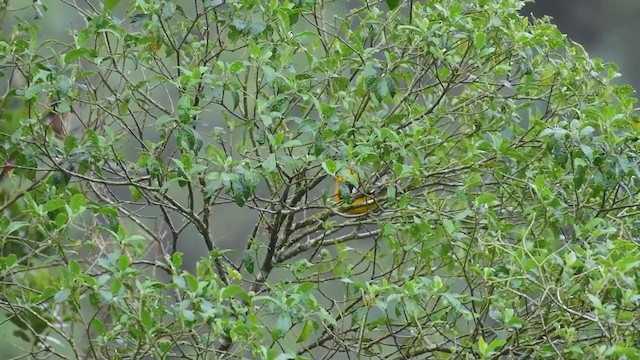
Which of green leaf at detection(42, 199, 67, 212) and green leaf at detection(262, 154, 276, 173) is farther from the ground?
green leaf at detection(262, 154, 276, 173)

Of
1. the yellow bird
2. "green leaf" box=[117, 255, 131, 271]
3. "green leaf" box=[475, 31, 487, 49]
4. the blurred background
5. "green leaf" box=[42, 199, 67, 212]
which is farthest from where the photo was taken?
the blurred background

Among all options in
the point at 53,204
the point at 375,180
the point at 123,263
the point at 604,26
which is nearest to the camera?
the point at 123,263

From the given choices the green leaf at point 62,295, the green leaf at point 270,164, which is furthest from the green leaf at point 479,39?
the green leaf at point 62,295

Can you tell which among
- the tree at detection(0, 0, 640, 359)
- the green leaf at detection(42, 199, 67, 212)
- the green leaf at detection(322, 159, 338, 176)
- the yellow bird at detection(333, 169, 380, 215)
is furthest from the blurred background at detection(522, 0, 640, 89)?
the green leaf at detection(42, 199, 67, 212)

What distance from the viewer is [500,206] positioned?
311 cm

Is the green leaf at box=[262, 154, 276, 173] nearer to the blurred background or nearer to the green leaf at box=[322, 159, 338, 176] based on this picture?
the green leaf at box=[322, 159, 338, 176]

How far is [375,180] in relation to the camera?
312cm

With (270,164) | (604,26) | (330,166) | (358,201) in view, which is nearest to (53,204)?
(270,164)

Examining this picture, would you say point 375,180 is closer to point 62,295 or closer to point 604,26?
point 62,295

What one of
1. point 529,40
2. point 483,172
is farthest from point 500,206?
point 529,40

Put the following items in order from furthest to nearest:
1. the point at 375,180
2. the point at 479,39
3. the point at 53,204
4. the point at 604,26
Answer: the point at 604,26 < the point at 375,180 < the point at 479,39 < the point at 53,204

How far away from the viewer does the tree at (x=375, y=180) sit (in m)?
2.46

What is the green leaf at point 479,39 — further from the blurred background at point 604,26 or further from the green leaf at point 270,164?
the blurred background at point 604,26

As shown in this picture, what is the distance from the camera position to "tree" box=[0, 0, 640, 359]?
2.46 meters
